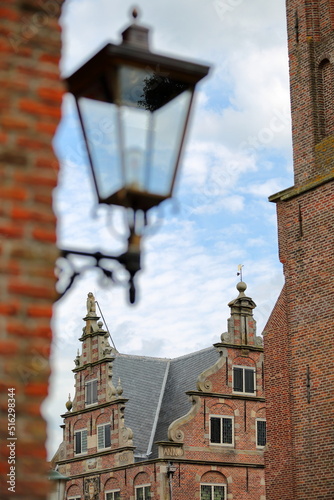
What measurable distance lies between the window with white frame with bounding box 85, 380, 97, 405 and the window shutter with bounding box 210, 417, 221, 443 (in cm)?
558

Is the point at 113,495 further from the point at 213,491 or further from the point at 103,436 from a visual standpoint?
the point at 213,491

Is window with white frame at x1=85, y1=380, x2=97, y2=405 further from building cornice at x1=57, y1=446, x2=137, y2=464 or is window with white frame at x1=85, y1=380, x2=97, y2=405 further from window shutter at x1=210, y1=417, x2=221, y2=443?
window shutter at x1=210, y1=417, x2=221, y2=443

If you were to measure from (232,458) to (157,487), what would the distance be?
125 inches

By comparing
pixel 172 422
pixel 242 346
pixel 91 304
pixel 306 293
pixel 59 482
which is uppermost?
pixel 91 304

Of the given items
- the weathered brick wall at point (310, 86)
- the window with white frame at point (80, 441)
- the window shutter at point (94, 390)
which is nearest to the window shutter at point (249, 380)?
the window shutter at point (94, 390)

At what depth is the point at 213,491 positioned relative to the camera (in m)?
30.4

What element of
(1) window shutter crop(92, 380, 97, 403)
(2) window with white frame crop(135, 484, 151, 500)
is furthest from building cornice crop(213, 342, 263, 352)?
(2) window with white frame crop(135, 484, 151, 500)

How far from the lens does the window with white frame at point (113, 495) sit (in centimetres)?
3173

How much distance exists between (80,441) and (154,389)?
379 cm

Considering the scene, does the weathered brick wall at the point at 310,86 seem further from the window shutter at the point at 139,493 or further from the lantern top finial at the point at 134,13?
the window shutter at the point at 139,493

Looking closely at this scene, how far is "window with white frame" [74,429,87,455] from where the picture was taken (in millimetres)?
34406

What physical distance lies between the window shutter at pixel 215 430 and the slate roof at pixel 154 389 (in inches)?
42.0

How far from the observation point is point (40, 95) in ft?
11.0

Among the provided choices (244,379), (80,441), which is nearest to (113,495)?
(80,441)
